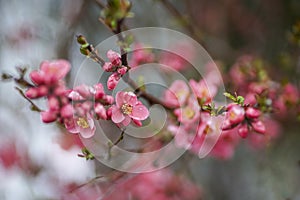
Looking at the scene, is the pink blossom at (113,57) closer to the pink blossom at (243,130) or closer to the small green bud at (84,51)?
the small green bud at (84,51)

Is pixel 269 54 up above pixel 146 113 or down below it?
below

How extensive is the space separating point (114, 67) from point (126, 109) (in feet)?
0.28

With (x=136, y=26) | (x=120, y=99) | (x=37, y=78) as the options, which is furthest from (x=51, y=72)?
(x=136, y=26)

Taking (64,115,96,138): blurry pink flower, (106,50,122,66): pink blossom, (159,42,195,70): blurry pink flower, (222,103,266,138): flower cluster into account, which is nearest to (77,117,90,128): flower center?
(64,115,96,138): blurry pink flower

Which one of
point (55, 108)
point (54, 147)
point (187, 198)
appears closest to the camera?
point (55, 108)

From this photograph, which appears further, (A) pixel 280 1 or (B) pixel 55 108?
(A) pixel 280 1

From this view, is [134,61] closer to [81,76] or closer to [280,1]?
[81,76]

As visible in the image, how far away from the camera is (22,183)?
1.51 m

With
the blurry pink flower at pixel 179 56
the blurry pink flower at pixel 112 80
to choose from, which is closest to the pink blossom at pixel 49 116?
the blurry pink flower at pixel 112 80

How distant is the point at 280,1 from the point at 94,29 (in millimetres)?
719

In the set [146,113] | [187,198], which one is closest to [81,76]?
[146,113]

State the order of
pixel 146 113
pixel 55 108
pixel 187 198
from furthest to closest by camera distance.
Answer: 1. pixel 187 198
2. pixel 146 113
3. pixel 55 108

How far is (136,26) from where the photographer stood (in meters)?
1.79

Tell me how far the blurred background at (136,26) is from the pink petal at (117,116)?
422 mm
